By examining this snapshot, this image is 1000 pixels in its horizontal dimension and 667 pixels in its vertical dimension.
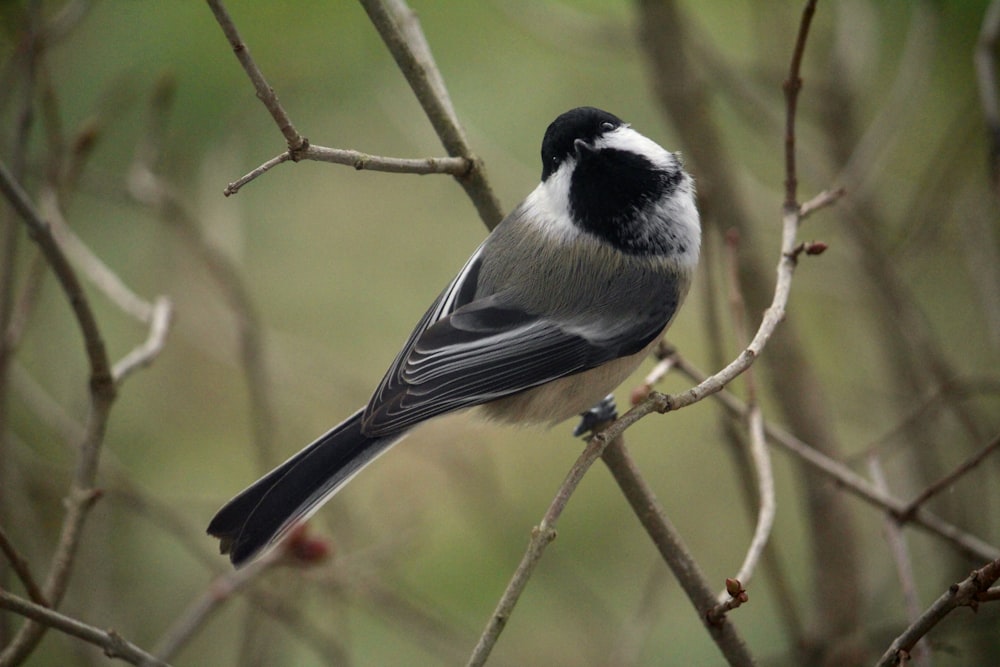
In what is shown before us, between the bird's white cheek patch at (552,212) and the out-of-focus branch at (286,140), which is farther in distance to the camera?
the bird's white cheek patch at (552,212)

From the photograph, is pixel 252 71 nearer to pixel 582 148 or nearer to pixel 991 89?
pixel 582 148

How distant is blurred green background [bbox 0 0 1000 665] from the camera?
2.16 meters

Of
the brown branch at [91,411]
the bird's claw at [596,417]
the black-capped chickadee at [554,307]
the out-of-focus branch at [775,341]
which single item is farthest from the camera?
the out-of-focus branch at [775,341]

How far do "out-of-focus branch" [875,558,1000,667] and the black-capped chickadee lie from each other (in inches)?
25.2

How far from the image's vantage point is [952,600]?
2.92 ft

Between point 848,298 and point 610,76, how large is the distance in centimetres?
110

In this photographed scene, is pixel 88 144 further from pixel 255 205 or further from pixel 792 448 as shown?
pixel 255 205

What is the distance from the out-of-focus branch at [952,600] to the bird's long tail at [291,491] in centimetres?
79

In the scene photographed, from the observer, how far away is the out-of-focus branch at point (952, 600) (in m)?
0.89

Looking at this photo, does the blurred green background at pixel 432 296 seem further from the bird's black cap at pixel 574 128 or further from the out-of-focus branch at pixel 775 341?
the bird's black cap at pixel 574 128

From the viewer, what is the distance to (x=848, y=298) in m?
2.46

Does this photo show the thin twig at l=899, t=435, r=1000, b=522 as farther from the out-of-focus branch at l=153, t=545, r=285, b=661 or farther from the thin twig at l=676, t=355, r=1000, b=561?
the out-of-focus branch at l=153, t=545, r=285, b=661

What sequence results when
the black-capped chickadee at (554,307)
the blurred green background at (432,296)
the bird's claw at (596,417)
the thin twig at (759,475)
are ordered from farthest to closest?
1. the blurred green background at (432,296)
2. the bird's claw at (596,417)
3. the black-capped chickadee at (554,307)
4. the thin twig at (759,475)

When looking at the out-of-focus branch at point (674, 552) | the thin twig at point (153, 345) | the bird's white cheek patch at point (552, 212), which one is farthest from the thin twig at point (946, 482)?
the thin twig at point (153, 345)
